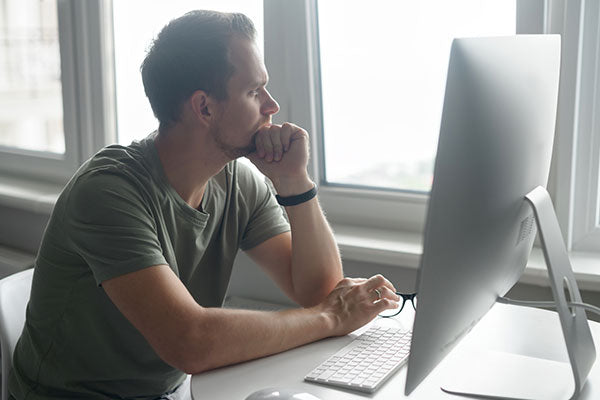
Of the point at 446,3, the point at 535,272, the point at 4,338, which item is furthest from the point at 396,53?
the point at 4,338

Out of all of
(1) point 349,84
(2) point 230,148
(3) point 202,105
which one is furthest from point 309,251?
(1) point 349,84

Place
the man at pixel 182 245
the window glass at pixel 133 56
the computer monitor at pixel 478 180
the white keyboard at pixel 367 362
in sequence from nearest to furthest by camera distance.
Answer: the computer monitor at pixel 478 180 < the white keyboard at pixel 367 362 < the man at pixel 182 245 < the window glass at pixel 133 56

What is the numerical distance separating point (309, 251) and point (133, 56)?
55.0 inches

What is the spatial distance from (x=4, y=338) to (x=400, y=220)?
1.08m

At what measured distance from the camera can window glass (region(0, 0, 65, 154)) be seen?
2.96 meters

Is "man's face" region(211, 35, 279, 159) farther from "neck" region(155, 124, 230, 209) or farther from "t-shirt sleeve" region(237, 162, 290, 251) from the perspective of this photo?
"t-shirt sleeve" region(237, 162, 290, 251)

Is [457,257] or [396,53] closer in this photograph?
[457,257]

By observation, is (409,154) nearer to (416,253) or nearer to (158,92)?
(416,253)

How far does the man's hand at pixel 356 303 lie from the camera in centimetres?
132

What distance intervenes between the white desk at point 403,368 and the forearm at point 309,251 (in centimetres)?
20

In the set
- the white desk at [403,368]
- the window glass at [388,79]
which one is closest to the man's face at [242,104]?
the white desk at [403,368]

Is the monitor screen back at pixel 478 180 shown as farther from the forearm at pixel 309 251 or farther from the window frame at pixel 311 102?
the window frame at pixel 311 102

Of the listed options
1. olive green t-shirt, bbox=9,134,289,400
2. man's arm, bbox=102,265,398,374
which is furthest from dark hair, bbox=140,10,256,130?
man's arm, bbox=102,265,398,374

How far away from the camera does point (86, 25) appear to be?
8.88ft
